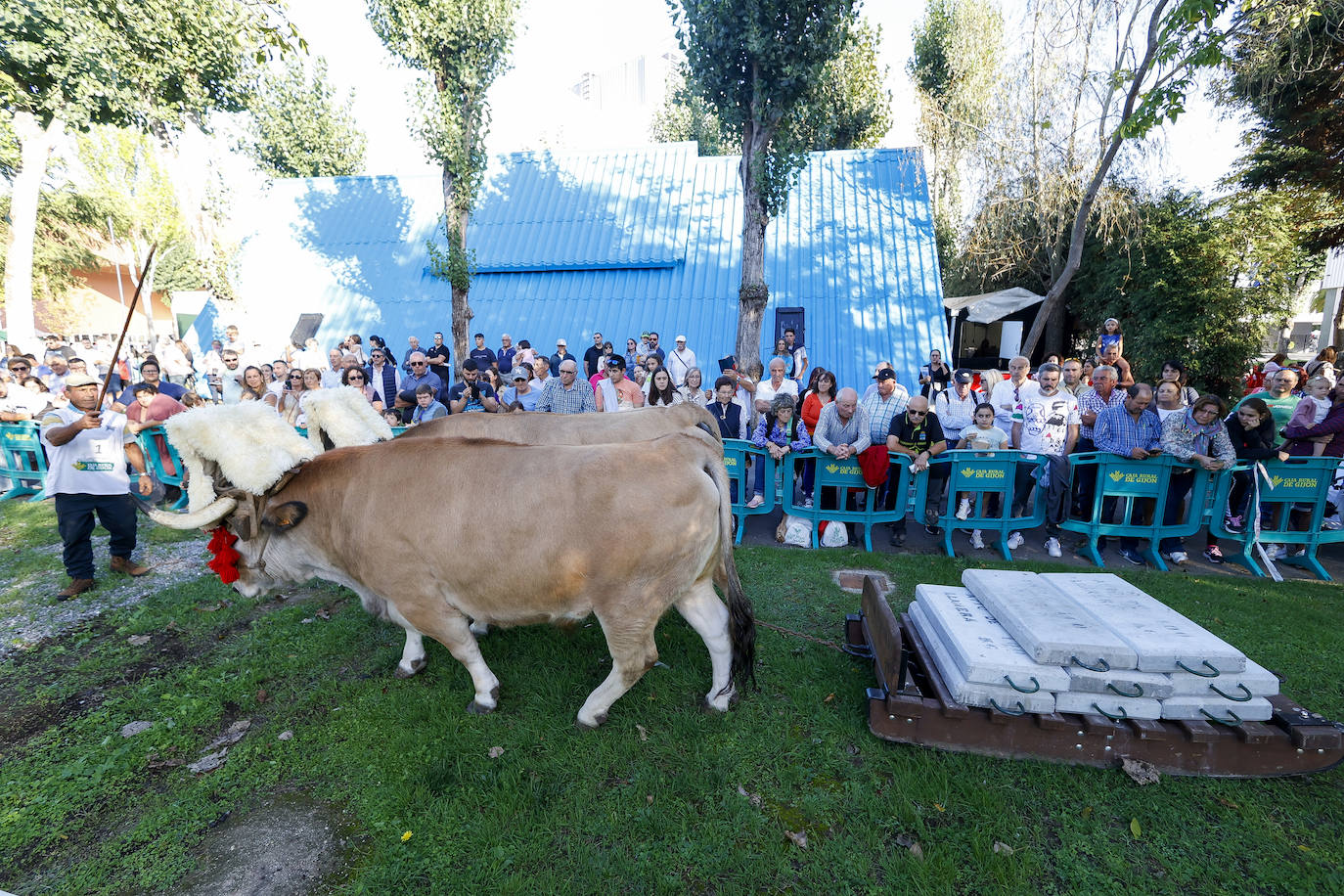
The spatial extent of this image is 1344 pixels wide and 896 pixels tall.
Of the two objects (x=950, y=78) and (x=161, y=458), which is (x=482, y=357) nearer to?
(x=161, y=458)

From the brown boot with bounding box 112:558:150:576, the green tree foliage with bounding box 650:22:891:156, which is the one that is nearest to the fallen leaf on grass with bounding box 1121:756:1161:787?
the brown boot with bounding box 112:558:150:576

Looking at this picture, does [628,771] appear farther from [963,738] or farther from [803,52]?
[803,52]

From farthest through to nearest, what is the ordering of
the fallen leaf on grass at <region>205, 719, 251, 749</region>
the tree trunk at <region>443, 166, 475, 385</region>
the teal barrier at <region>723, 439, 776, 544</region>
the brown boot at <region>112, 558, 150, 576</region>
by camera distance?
the tree trunk at <region>443, 166, 475, 385</region> → the teal barrier at <region>723, 439, 776, 544</region> → the brown boot at <region>112, 558, 150, 576</region> → the fallen leaf on grass at <region>205, 719, 251, 749</region>

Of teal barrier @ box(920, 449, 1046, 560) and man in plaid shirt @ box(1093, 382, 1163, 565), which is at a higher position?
man in plaid shirt @ box(1093, 382, 1163, 565)

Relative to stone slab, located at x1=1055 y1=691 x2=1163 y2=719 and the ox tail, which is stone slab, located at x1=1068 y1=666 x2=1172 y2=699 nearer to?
stone slab, located at x1=1055 y1=691 x2=1163 y2=719

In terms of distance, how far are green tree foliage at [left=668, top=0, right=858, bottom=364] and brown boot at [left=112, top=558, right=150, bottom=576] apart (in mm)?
10601

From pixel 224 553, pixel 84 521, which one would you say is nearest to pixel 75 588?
pixel 84 521

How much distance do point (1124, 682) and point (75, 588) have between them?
8.79m

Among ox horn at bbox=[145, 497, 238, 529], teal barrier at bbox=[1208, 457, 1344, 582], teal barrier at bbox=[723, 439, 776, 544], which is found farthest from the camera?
teal barrier at bbox=[723, 439, 776, 544]

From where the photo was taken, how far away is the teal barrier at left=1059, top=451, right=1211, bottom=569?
680 centimetres

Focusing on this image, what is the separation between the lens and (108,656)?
198 inches

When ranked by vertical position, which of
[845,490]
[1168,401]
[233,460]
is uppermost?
[1168,401]

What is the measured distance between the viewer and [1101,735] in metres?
3.58

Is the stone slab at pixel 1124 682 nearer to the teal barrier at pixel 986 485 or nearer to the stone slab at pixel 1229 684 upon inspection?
the stone slab at pixel 1229 684
